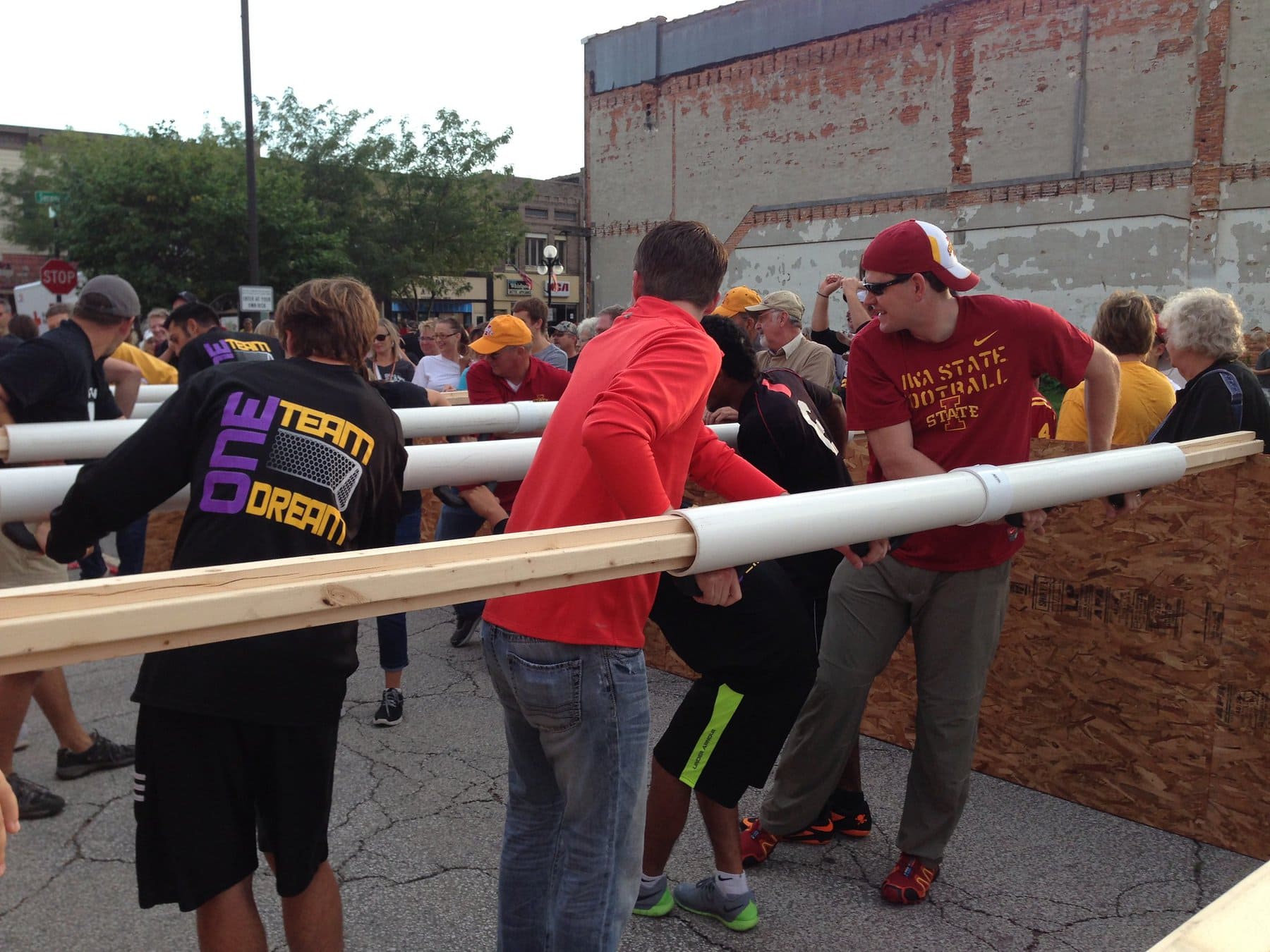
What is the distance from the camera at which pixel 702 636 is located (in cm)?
264

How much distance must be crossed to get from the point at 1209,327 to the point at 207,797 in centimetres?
349

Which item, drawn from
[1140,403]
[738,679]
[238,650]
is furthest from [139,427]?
[1140,403]

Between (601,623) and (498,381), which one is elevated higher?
(498,381)

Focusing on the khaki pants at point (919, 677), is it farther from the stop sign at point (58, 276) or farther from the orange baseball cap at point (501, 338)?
the stop sign at point (58, 276)

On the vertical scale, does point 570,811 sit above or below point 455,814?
above

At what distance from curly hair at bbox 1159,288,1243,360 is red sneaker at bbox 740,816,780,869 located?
228 centimetres

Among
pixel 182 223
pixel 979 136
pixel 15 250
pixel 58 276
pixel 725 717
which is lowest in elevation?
pixel 725 717

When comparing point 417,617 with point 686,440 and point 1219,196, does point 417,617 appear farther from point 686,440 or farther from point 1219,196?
point 1219,196

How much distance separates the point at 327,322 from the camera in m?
2.32

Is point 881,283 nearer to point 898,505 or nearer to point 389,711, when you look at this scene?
point 898,505

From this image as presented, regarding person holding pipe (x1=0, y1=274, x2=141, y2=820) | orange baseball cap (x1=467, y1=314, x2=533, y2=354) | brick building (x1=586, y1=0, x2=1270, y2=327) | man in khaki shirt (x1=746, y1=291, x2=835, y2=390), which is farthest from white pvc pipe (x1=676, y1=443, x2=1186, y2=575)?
brick building (x1=586, y1=0, x2=1270, y2=327)

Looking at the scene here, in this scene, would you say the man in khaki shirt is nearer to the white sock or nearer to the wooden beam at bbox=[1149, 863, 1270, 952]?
the white sock

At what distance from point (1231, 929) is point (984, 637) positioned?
83.8 inches

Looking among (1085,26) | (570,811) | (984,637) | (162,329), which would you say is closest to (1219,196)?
(1085,26)
